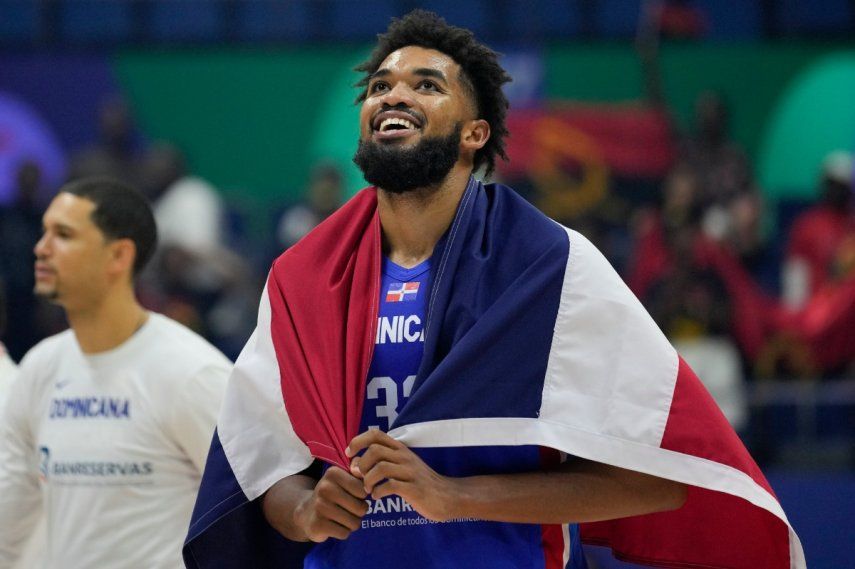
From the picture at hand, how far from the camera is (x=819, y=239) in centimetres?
999

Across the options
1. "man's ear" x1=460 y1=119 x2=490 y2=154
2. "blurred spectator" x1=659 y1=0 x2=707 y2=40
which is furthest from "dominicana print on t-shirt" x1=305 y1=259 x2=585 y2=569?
"blurred spectator" x1=659 y1=0 x2=707 y2=40

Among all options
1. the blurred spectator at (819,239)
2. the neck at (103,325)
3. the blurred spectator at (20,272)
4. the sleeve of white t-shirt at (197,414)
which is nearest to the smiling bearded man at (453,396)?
the sleeve of white t-shirt at (197,414)

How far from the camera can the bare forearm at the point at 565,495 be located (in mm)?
2871

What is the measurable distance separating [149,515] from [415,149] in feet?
5.46

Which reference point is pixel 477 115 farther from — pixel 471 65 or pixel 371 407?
pixel 371 407

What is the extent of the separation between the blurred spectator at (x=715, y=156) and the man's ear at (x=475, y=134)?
7.03 metres

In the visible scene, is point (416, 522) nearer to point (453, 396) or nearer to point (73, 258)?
point (453, 396)

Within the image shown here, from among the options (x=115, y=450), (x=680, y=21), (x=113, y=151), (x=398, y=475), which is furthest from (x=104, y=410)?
(x=680, y=21)

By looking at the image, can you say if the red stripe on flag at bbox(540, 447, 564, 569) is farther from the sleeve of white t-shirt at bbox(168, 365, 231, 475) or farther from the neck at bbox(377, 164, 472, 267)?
the sleeve of white t-shirt at bbox(168, 365, 231, 475)

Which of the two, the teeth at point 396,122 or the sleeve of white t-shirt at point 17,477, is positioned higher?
the teeth at point 396,122

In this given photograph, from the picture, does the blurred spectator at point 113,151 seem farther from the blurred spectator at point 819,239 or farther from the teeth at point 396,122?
the teeth at point 396,122

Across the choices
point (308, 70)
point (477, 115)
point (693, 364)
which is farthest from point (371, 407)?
point (308, 70)

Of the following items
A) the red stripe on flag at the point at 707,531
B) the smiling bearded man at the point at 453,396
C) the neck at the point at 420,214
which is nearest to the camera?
the smiling bearded man at the point at 453,396

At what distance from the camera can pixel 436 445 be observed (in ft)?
9.37
